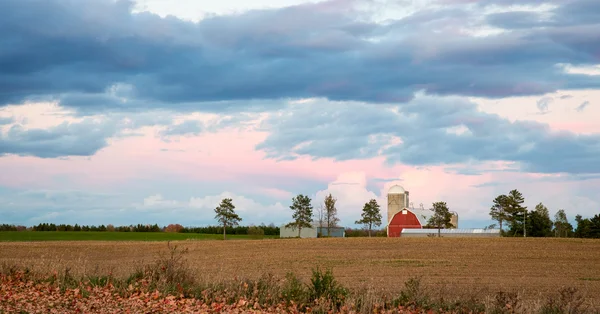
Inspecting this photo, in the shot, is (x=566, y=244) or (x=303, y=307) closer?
(x=303, y=307)

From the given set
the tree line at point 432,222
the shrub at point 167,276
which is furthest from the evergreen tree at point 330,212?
the shrub at point 167,276

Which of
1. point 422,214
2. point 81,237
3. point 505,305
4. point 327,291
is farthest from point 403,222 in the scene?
point 505,305

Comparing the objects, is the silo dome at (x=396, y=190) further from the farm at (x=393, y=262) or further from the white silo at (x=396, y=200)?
the farm at (x=393, y=262)

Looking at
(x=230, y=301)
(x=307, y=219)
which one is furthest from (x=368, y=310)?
(x=307, y=219)

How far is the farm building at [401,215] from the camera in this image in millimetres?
100938

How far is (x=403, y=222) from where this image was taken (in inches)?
3976

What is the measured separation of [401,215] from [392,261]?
58.6 meters

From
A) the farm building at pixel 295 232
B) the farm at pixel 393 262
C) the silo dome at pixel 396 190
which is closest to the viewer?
the farm at pixel 393 262

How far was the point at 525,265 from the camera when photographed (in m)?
40.5

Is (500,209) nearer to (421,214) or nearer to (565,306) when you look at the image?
(421,214)

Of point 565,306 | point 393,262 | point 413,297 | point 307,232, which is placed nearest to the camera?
point 565,306

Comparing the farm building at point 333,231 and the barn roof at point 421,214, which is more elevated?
the barn roof at point 421,214

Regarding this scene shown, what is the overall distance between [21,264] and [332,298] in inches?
496

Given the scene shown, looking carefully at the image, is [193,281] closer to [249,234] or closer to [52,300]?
[52,300]
